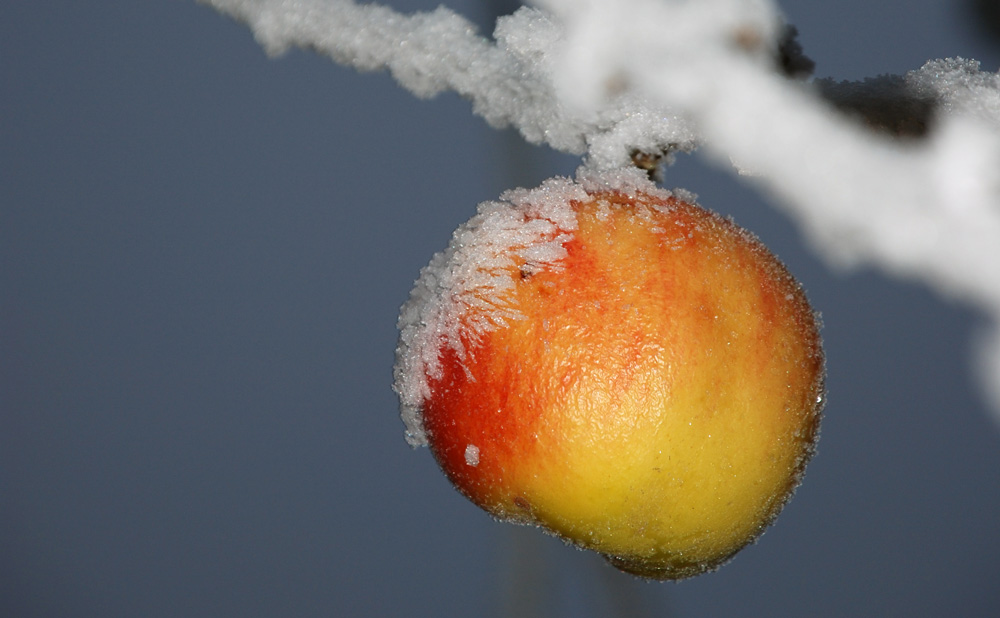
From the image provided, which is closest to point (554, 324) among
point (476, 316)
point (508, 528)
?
point (476, 316)

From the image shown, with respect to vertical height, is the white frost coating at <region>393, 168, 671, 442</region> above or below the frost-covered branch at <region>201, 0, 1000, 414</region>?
below

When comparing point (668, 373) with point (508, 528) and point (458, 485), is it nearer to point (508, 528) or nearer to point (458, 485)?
point (458, 485)

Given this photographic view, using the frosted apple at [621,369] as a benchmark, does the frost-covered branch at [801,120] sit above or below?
above
